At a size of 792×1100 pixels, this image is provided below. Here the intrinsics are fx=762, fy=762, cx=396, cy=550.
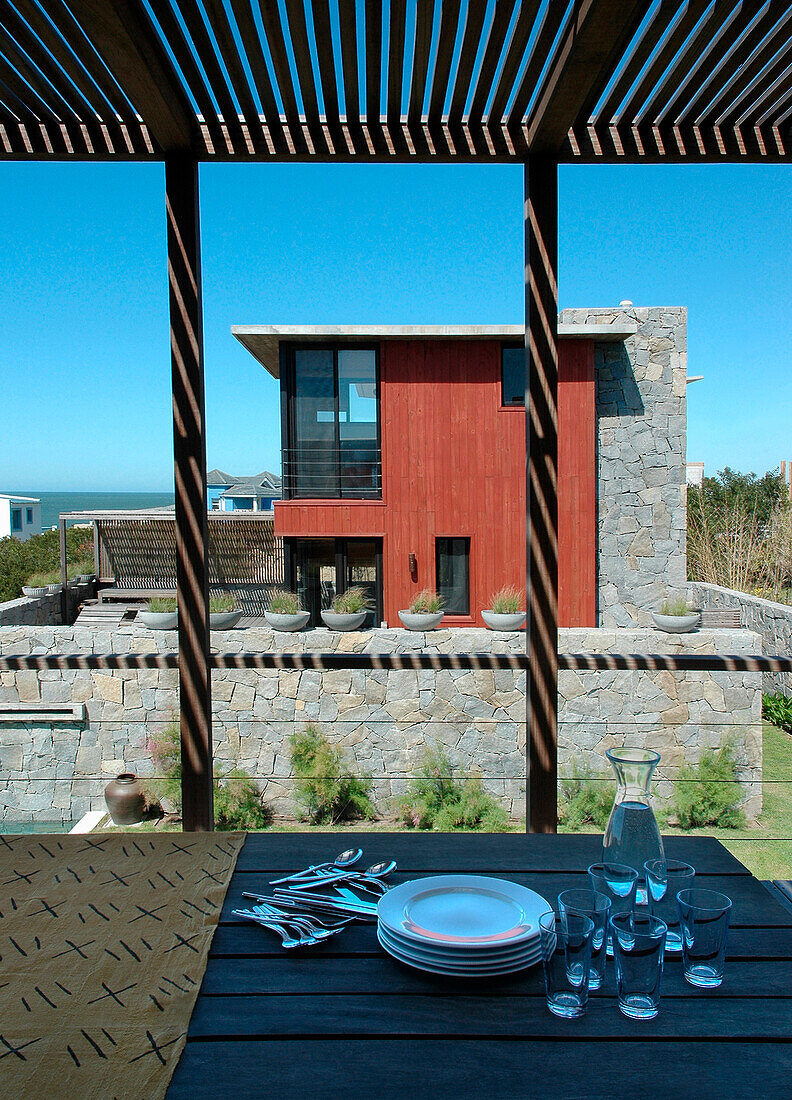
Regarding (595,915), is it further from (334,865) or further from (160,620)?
(160,620)

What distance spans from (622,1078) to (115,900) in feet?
2.36

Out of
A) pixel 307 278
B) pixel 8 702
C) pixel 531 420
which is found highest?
pixel 307 278

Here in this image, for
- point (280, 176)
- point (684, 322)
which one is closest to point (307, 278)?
point (280, 176)

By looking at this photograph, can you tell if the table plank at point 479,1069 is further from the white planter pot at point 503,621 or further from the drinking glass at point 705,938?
the white planter pot at point 503,621

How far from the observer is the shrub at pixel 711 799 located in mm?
6547

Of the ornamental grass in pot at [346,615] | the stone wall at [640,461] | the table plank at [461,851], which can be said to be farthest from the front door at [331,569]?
the table plank at [461,851]

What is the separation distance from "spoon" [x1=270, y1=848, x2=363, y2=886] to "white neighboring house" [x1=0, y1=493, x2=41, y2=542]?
88.8 feet

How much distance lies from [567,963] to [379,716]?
6.27 metres

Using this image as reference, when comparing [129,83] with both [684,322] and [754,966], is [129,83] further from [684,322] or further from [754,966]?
[684,322]

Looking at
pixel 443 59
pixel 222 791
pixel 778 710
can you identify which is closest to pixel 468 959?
pixel 443 59

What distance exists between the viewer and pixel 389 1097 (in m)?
0.69

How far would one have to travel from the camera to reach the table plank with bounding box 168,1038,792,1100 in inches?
27.6

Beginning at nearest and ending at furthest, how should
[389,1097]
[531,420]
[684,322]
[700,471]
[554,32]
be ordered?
[389,1097] < [554,32] < [531,420] < [684,322] < [700,471]

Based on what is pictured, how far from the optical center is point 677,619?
7.22m
